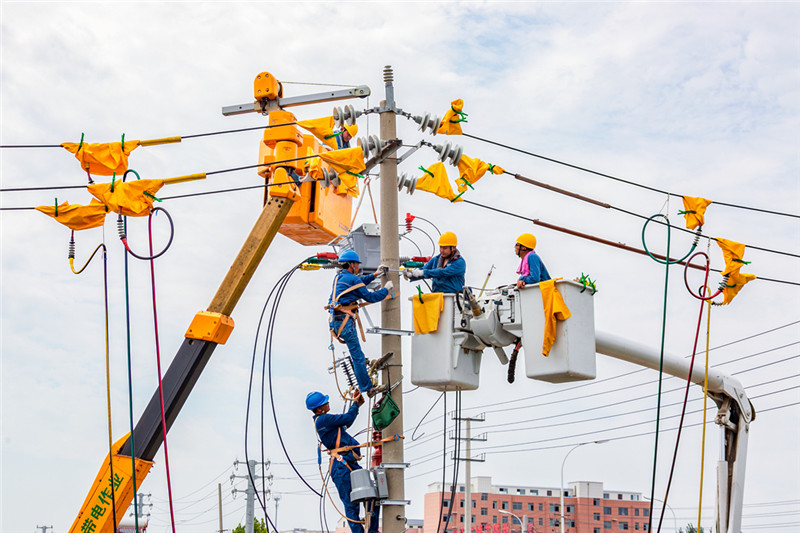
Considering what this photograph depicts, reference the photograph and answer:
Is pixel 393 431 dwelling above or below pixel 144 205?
below

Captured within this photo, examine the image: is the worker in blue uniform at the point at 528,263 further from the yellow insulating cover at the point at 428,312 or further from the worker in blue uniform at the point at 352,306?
the worker in blue uniform at the point at 352,306

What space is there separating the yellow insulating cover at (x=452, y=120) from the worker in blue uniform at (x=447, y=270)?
1.47m

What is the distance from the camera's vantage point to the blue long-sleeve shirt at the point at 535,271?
10.7m

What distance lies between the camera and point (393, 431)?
11109 mm

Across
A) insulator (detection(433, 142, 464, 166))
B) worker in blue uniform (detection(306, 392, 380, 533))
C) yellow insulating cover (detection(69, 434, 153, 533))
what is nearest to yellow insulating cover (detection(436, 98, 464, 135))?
insulator (detection(433, 142, 464, 166))

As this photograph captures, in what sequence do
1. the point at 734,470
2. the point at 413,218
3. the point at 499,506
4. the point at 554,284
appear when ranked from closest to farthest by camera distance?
the point at 554,284 < the point at 413,218 < the point at 734,470 < the point at 499,506

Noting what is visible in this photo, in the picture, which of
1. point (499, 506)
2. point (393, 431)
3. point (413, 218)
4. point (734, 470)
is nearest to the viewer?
point (393, 431)

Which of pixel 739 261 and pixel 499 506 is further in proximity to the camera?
pixel 499 506

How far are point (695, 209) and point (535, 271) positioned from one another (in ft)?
7.33

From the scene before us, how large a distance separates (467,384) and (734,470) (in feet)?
15.0

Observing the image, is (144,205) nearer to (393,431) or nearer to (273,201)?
(273,201)

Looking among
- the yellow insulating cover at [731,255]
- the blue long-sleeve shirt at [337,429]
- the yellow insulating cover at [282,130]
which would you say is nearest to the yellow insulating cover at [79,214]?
the yellow insulating cover at [282,130]

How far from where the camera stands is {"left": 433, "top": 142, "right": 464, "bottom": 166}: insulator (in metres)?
12.0

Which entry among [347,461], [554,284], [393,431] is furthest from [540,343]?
[347,461]
